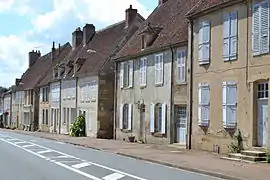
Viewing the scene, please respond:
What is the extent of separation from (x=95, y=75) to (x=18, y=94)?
40.6 m

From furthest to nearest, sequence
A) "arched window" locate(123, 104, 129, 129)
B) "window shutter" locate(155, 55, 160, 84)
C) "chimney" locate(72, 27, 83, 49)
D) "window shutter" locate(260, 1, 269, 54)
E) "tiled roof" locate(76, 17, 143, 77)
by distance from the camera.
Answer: "chimney" locate(72, 27, 83, 49) < "tiled roof" locate(76, 17, 143, 77) < "arched window" locate(123, 104, 129, 129) < "window shutter" locate(155, 55, 160, 84) < "window shutter" locate(260, 1, 269, 54)

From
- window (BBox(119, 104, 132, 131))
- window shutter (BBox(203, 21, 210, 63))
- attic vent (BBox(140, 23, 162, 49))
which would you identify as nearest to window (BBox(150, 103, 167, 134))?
window (BBox(119, 104, 132, 131))

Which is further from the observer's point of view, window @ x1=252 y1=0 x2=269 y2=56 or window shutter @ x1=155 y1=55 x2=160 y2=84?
window shutter @ x1=155 y1=55 x2=160 y2=84

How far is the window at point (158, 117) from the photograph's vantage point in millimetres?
32156

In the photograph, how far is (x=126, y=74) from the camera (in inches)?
1549

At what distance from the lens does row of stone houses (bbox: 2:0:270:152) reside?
22.5 meters

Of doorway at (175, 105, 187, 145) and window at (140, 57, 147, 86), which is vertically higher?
window at (140, 57, 147, 86)

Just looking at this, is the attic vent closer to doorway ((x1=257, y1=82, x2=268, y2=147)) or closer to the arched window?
the arched window

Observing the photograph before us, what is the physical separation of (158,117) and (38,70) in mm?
46354

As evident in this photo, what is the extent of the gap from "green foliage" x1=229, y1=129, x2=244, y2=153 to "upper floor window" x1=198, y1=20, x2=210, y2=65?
4453 millimetres

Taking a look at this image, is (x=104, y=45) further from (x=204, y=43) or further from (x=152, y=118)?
(x=204, y=43)

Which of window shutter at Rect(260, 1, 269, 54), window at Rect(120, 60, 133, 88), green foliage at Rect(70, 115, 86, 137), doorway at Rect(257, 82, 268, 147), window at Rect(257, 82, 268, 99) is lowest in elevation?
green foliage at Rect(70, 115, 86, 137)

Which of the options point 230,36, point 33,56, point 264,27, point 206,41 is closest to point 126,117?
point 206,41

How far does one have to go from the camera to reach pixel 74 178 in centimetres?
1509
